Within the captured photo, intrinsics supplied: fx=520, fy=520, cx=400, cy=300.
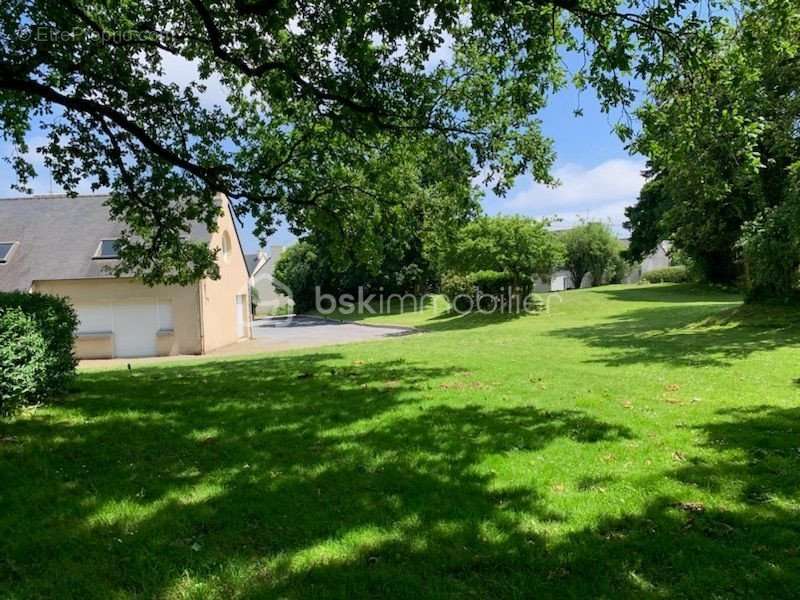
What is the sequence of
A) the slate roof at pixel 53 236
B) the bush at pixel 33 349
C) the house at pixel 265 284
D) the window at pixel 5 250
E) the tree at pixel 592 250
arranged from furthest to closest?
the house at pixel 265 284
the tree at pixel 592 250
the window at pixel 5 250
the slate roof at pixel 53 236
the bush at pixel 33 349

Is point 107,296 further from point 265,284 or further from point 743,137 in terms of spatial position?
point 265,284

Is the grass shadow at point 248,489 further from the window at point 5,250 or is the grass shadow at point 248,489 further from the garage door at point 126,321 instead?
the window at point 5,250

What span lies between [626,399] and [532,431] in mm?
2152

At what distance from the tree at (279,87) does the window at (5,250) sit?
48.7 feet

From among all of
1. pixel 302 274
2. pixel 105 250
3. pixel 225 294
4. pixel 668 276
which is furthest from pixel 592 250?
pixel 105 250

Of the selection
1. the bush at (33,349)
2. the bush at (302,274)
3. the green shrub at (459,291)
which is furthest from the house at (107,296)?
the bush at (302,274)

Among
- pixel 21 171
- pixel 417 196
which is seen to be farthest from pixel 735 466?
pixel 21 171

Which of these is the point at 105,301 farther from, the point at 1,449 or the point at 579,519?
the point at 579,519

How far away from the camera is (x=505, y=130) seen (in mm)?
10375

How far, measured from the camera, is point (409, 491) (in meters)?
3.98

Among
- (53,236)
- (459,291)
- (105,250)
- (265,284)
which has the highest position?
(53,236)

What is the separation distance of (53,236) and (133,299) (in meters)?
5.60

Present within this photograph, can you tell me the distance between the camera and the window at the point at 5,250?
75.8 feet

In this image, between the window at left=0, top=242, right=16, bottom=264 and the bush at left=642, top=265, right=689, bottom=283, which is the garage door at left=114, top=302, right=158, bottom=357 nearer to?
the window at left=0, top=242, right=16, bottom=264
